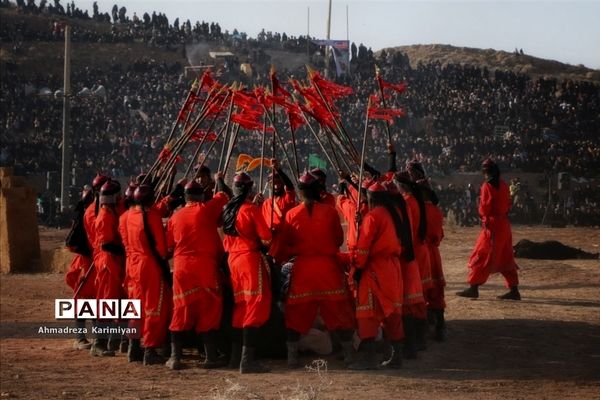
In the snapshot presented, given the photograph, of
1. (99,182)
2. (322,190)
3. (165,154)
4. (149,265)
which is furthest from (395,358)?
(165,154)

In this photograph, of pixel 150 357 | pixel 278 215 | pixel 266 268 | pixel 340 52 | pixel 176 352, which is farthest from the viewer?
pixel 340 52

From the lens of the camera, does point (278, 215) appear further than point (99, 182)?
No

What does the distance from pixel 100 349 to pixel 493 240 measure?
5.81m

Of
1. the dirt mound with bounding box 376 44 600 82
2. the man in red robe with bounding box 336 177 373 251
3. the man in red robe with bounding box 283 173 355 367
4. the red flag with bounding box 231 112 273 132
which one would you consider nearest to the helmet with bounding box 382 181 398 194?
the man in red robe with bounding box 336 177 373 251

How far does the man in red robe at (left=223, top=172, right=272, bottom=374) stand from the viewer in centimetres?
966

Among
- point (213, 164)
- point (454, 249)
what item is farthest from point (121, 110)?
point (454, 249)

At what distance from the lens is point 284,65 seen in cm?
4928

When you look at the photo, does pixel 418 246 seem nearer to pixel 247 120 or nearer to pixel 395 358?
pixel 395 358

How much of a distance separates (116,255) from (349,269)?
260cm

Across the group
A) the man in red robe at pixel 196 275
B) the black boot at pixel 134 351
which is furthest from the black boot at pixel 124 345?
the man in red robe at pixel 196 275

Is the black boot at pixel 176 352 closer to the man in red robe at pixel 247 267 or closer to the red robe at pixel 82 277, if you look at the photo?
the man in red robe at pixel 247 267

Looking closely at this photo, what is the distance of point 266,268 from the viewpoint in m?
9.80

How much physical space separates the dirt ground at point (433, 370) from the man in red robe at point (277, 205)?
3.86ft

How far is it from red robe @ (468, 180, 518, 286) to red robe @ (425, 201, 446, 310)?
7.73 ft
